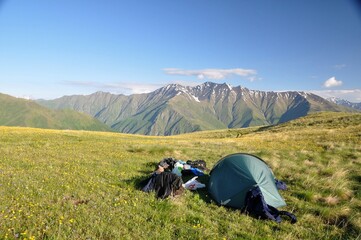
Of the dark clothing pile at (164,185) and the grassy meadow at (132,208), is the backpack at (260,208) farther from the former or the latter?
the dark clothing pile at (164,185)

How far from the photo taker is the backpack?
10.7 meters

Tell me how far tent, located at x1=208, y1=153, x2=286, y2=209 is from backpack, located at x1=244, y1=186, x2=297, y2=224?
1.34 feet

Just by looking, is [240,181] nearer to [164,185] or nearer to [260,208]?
[260,208]

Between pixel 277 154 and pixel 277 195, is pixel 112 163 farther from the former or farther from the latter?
pixel 277 154

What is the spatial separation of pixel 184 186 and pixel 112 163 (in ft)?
24.1

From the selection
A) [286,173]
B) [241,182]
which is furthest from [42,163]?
[286,173]

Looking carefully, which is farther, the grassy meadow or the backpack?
the backpack

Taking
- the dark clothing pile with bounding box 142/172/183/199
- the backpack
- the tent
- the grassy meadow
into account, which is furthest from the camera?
the dark clothing pile with bounding box 142/172/183/199

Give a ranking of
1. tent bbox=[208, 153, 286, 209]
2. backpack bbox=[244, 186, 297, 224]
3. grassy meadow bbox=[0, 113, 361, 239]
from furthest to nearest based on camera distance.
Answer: tent bbox=[208, 153, 286, 209]
backpack bbox=[244, 186, 297, 224]
grassy meadow bbox=[0, 113, 361, 239]

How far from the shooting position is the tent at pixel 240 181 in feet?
40.1

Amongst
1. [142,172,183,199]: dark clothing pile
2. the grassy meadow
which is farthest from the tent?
[142,172,183,199]: dark clothing pile

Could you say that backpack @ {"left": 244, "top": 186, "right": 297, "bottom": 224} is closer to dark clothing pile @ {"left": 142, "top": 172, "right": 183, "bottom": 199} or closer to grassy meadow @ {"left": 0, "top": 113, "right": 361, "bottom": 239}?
grassy meadow @ {"left": 0, "top": 113, "right": 361, "bottom": 239}

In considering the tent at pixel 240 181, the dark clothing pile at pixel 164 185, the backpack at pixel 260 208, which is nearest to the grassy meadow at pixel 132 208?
the backpack at pixel 260 208

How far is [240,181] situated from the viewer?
1278 cm
